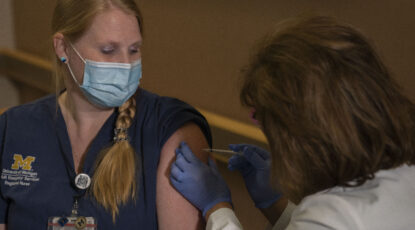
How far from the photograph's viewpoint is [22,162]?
1.67 m

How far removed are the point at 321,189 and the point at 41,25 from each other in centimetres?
298

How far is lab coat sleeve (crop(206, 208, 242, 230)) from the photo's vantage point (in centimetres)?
143

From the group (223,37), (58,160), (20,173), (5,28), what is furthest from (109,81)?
(5,28)

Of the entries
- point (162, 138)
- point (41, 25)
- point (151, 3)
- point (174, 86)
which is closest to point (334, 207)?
point (162, 138)

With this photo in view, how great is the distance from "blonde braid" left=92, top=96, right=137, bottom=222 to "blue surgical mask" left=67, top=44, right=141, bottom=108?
93 millimetres

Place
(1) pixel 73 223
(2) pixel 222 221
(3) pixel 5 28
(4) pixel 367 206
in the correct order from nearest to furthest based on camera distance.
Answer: (4) pixel 367 206 < (2) pixel 222 221 < (1) pixel 73 223 < (3) pixel 5 28

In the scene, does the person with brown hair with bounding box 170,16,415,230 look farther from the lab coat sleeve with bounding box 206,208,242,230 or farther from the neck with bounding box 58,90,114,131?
the neck with bounding box 58,90,114,131

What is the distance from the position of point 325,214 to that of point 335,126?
0.63 ft

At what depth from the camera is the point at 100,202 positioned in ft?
5.11

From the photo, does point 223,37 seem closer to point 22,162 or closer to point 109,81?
point 109,81

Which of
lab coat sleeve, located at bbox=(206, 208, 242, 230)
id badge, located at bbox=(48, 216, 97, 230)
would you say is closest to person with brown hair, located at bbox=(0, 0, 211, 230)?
id badge, located at bbox=(48, 216, 97, 230)

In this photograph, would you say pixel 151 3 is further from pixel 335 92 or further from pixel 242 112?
pixel 335 92

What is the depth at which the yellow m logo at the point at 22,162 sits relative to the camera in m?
1.66

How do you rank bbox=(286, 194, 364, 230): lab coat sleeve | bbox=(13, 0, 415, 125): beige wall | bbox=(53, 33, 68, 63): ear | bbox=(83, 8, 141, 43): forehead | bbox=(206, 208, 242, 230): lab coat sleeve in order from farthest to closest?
1. bbox=(13, 0, 415, 125): beige wall
2. bbox=(53, 33, 68, 63): ear
3. bbox=(83, 8, 141, 43): forehead
4. bbox=(206, 208, 242, 230): lab coat sleeve
5. bbox=(286, 194, 364, 230): lab coat sleeve
